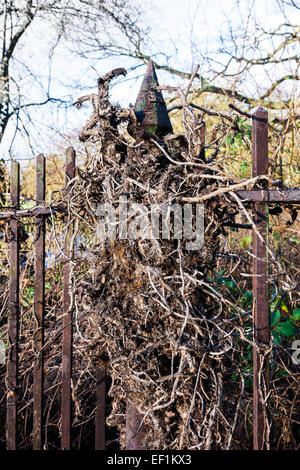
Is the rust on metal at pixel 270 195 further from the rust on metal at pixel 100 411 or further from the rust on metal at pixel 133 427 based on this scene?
the rust on metal at pixel 100 411

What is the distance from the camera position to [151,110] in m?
1.46

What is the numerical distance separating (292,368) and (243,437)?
2.21ft

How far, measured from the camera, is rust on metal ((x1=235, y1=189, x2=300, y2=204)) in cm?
125

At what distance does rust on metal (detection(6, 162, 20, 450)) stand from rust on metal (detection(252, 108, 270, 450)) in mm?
1188

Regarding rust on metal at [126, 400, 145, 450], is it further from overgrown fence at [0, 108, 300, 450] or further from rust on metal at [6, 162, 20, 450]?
rust on metal at [6, 162, 20, 450]

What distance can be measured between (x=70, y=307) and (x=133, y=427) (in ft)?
1.65

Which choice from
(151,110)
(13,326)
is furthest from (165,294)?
(13,326)

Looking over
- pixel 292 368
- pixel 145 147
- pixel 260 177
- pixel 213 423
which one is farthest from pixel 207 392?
pixel 292 368

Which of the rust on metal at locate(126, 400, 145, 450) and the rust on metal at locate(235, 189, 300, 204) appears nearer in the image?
the rust on metal at locate(235, 189, 300, 204)

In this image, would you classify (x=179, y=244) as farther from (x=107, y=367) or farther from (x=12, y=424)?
(x=12, y=424)

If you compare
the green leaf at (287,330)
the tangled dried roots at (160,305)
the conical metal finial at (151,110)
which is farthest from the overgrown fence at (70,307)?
the green leaf at (287,330)

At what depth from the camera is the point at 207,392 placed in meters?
1.25

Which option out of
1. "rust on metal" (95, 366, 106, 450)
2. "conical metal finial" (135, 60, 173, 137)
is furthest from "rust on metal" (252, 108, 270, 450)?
"rust on metal" (95, 366, 106, 450)
